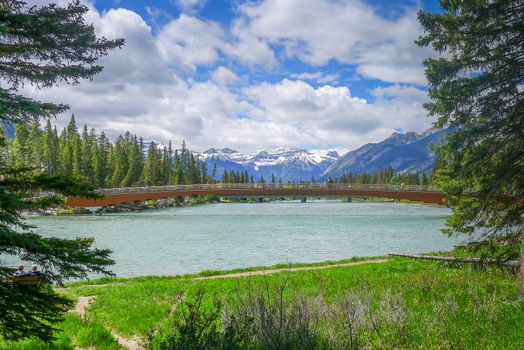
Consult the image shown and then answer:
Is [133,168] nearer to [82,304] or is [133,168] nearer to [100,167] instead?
[100,167]

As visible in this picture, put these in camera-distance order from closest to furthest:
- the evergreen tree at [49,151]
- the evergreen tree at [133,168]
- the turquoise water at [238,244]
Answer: the turquoise water at [238,244] → the evergreen tree at [49,151] → the evergreen tree at [133,168]

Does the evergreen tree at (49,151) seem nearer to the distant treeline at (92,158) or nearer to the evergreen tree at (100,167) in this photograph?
the distant treeline at (92,158)

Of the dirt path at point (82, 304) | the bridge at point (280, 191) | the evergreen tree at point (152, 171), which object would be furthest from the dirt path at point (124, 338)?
the evergreen tree at point (152, 171)

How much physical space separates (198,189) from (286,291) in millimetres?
70633

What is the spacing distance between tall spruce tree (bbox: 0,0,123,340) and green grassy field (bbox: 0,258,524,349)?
1.96 meters

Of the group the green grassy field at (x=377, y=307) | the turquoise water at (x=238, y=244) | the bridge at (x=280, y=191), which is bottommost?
the turquoise water at (x=238, y=244)

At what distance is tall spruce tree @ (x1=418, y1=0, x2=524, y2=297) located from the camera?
12.6 metres

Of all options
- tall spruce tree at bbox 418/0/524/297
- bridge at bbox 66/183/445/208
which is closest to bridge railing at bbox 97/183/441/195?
bridge at bbox 66/183/445/208

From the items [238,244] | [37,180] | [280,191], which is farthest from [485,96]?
[280,191]

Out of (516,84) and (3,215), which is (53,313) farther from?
(516,84)

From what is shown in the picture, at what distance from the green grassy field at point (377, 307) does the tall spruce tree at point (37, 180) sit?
1.96 metres

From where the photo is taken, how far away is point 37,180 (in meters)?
8.05

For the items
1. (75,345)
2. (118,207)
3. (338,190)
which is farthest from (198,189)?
(75,345)

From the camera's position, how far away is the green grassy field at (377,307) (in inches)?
351
